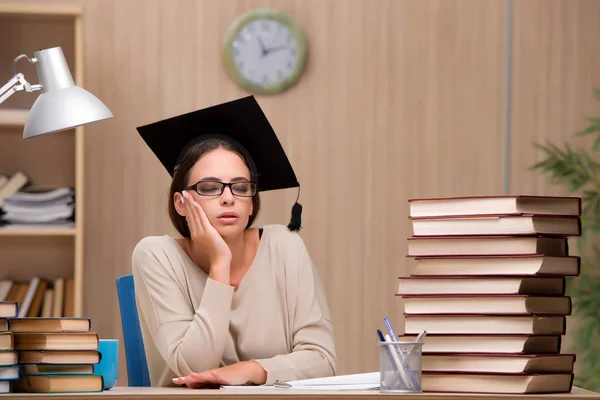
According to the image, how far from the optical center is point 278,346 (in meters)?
2.27

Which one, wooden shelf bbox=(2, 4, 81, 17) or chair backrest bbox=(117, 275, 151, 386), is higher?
wooden shelf bbox=(2, 4, 81, 17)

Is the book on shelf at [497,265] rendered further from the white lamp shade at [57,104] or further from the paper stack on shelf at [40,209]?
the paper stack on shelf at [40,209]

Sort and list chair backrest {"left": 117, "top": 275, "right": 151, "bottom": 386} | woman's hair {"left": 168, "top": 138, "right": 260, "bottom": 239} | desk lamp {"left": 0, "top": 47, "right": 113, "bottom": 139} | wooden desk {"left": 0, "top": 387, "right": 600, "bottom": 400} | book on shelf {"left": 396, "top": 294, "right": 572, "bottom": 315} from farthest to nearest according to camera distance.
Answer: chair backrest {"left": 117, "top": 275, "right": 151, "bottom": 386}, woman's hair {"left": 168, "top": 138, "right": 260, "bottom": 239}, desk lamp {"left": 0, "top": 47, "right": 113, "bottom": 139}, book on shelf {"left": 396, "top": 294, "right": 572, "bottom": 315}, wooden desk {"left": 0, "top": 387, "right": 600, "bottom": 400}

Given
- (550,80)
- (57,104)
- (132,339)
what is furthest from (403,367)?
(550,80)

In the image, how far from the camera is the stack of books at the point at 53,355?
1554 millimetres

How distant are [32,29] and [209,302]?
2492 mm

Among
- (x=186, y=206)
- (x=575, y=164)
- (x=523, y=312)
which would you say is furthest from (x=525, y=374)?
(x=575, y=164)

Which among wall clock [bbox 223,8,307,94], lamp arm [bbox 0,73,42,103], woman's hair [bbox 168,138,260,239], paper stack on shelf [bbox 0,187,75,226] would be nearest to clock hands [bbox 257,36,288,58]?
wall clock [bbox 223,8,307,94]

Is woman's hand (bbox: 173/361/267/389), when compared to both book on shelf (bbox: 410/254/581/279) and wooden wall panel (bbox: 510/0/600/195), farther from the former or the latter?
wooden wall panel (bbox: 510/0/600/195)

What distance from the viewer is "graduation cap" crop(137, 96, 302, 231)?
7.40 ft

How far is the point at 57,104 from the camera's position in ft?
5.82

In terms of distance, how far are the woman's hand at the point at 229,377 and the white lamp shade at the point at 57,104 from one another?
1.73 ft

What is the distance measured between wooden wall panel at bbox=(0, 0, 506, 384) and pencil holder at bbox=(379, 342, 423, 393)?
2.71 meters

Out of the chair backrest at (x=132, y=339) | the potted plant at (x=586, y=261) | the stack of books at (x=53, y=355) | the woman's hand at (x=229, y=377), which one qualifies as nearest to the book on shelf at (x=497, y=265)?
the woman's hand at (x=229, y=377)
